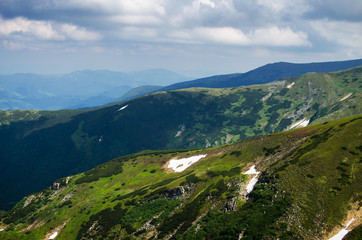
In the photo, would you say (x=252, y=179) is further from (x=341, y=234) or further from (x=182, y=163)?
(x=182, y=163)

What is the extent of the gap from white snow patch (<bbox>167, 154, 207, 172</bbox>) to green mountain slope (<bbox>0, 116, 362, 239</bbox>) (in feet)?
12.9

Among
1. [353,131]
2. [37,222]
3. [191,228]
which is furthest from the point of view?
[37,222]

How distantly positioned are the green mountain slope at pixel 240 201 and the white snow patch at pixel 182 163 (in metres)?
3.93

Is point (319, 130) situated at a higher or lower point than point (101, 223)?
higher

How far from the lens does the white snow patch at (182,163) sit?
119 metres

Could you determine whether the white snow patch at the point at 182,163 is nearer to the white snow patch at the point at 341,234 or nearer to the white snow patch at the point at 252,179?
the white snow patch at the point at 252,179

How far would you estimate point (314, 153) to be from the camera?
66.0 meters

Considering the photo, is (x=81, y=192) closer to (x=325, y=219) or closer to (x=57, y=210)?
(x=57, y=210)

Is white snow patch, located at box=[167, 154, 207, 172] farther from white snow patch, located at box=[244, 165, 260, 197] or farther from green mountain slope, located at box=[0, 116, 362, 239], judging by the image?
white snow patch, located at box=[244, 165, 260, 197]

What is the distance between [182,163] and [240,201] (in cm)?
6674

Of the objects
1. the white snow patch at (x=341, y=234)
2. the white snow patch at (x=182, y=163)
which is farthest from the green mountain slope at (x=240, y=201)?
the white snow patch at (x=182, y=163)

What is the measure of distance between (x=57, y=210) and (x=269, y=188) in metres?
97.2

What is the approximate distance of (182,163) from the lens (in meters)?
125

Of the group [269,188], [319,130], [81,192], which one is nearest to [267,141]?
[319,130]
